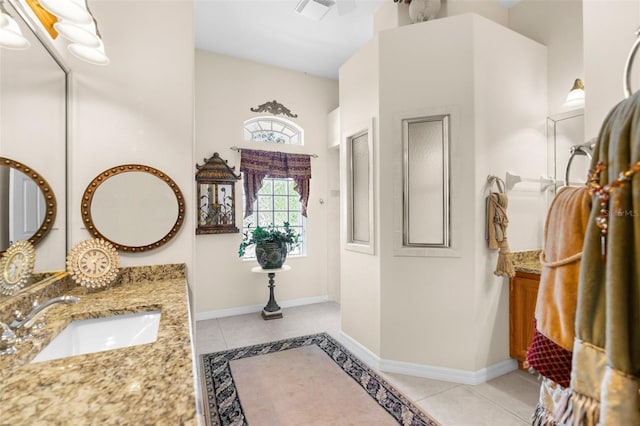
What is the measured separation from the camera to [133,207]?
1898 millimetres

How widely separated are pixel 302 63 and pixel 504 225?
10.9ft

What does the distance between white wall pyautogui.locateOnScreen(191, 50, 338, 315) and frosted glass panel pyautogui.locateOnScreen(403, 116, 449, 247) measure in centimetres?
221

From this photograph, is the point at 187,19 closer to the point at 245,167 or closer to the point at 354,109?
the point at 354,109

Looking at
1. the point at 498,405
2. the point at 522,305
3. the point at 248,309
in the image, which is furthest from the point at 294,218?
the point at 498,405

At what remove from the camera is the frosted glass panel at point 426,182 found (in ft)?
7.79

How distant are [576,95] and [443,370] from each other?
2.39 m

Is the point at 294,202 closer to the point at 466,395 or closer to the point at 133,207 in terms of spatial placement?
the point at 133,207

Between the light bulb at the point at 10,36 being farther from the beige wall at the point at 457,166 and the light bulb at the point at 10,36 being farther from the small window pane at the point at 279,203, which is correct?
the small window pane at the point at 279,203

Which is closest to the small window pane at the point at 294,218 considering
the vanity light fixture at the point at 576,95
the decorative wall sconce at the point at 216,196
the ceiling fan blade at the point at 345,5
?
the decorative wall sconce at the point at 216,196

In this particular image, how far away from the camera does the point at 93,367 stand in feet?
2.83

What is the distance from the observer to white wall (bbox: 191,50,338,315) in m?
3.84

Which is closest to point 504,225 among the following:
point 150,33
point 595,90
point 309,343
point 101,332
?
point 595,90

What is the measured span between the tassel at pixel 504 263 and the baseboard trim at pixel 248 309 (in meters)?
2.80

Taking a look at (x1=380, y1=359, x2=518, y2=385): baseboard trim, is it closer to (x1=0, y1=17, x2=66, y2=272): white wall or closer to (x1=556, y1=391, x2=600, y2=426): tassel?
(x1=556, y1=391, x2=600, y2=426): tassel
